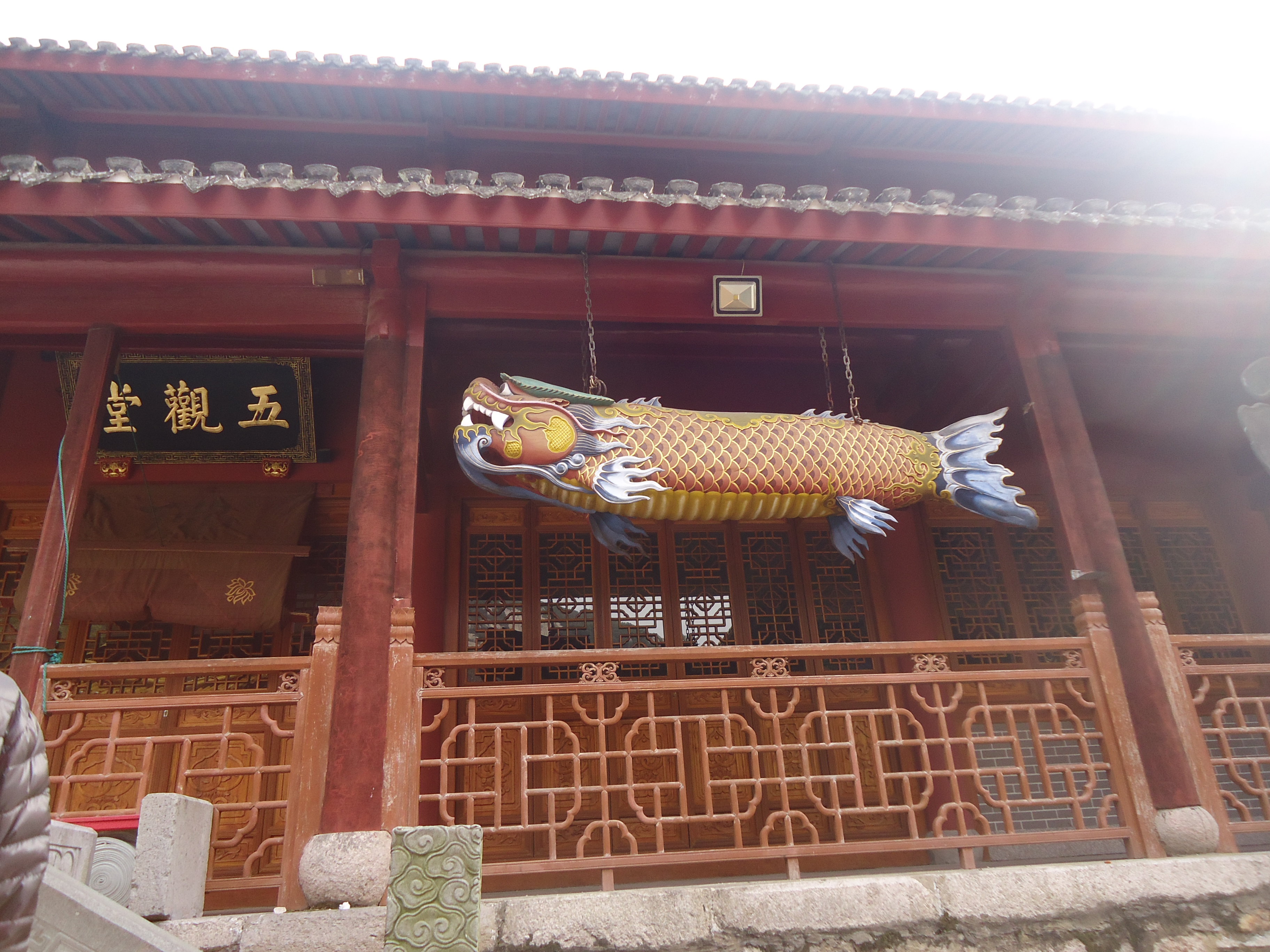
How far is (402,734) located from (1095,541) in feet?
12.0

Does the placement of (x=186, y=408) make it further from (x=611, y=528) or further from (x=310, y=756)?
(x=611, y=528)

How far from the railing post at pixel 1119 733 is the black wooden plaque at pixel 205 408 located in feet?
17.0

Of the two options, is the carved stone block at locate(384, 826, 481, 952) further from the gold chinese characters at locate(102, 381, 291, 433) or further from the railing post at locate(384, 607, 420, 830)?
the gold chinese characters at locate(102, 381, 291, 433)

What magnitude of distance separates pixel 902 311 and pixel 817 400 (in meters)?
1.76

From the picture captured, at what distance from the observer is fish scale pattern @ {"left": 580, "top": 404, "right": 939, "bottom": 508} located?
4078 mm

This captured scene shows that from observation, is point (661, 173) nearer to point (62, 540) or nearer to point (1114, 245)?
point (1114, 245)

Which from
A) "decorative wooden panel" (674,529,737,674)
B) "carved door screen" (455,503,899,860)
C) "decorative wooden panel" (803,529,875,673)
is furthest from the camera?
"decorative wooden panel" (803,529,875,673)

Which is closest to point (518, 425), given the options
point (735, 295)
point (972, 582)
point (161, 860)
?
point (735, 295)

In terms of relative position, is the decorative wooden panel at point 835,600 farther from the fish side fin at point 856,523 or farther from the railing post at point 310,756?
the railing post at point 310,756

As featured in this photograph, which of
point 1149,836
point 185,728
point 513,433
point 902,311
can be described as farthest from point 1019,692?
point 185,728

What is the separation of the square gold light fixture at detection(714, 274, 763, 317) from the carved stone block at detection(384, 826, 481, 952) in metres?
3.22

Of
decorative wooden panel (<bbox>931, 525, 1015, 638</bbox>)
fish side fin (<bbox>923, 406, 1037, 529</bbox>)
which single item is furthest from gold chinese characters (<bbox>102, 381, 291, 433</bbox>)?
decorative wooden panel (<bbox>931, 525, 1015, 638</bbox>)

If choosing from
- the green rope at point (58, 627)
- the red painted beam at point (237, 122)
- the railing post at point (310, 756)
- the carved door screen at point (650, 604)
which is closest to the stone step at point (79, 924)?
the railing post at point (310, 756)

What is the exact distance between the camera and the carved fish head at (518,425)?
398 cm
